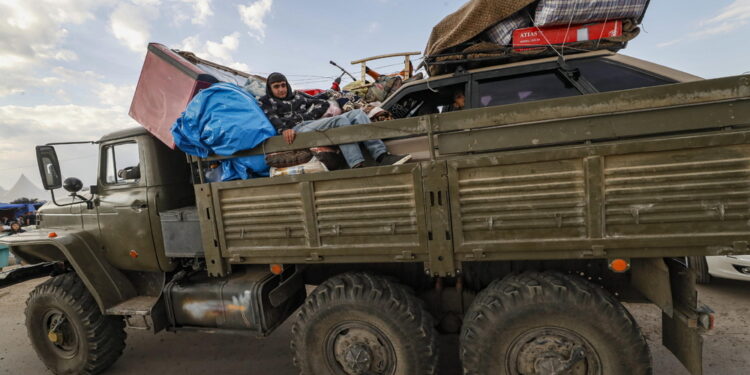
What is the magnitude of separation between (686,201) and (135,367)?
15.9ft

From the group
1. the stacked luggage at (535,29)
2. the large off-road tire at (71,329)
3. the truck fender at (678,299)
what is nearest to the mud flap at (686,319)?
the truck fender at (678,299)

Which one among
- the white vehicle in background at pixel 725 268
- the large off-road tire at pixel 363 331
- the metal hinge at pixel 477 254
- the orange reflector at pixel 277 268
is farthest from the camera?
the white vehicle in background at pixel 725 268

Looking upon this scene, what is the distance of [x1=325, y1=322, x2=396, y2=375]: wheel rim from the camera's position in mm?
2529

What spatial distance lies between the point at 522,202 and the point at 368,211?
971 millimetres

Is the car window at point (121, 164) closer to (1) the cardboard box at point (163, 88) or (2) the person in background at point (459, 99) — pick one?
(1) the cardboard box at point (163, 88)

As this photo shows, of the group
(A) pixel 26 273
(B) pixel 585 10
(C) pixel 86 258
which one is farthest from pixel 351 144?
(A) pixel 26 273

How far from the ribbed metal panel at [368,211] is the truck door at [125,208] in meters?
1.89

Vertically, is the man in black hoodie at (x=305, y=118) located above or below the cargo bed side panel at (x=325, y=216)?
above

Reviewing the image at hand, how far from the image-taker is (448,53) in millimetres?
2965

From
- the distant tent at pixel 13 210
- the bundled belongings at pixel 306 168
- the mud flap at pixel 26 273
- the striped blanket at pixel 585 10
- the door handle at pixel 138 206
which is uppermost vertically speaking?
the striped blanket at pixel 585 10

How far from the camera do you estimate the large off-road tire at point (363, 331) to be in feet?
8.13

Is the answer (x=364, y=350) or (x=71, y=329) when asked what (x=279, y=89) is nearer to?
(x=364, y=350)

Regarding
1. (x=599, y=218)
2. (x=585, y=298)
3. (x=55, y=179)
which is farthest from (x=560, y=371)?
(x=55, y=179)

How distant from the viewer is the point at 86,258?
10.8 feet
